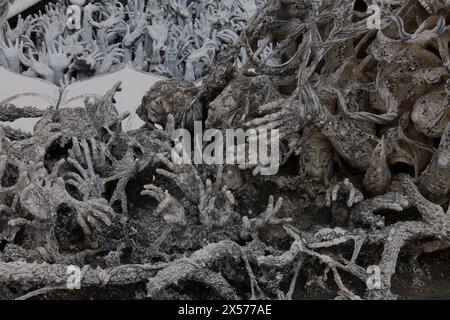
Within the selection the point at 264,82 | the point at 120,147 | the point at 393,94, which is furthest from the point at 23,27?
the point at 393,94

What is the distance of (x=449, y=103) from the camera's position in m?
1.75

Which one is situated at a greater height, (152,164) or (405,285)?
(152,164)

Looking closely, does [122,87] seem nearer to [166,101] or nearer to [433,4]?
[166,101]

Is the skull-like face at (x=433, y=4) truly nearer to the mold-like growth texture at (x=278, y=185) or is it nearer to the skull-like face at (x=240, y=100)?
the mold-like growth texture at (x=278, y=185)

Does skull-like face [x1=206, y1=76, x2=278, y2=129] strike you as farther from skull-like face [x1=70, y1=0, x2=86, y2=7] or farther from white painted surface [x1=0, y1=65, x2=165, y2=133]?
skull-like face [x1=70, y1=0, x2=86, y2=7]

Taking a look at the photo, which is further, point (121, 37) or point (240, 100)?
point (121, 37)

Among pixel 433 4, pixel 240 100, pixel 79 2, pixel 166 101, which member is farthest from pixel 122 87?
pixel 433 4

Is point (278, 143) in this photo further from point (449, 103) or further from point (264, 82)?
point (449, 103)

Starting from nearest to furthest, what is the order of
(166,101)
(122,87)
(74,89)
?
(166,101) → (122,87) → (74,89)

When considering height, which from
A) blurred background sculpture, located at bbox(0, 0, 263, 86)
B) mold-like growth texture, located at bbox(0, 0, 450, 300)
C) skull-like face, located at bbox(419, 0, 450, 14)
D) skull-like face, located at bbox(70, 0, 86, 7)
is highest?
skull-like face, located at bbox(70, 0, 86, 7)

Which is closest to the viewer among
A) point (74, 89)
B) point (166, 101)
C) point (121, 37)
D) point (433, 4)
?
point (433, 4)

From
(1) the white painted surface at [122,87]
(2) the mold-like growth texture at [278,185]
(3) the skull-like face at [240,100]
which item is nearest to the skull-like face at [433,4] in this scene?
(2) the mold-like growth texture at [278,185]

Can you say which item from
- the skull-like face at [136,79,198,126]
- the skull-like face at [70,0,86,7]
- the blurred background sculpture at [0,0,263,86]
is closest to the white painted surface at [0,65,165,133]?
the blurred background sculpture at [0,0,263,86]

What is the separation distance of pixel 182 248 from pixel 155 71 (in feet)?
7.99
